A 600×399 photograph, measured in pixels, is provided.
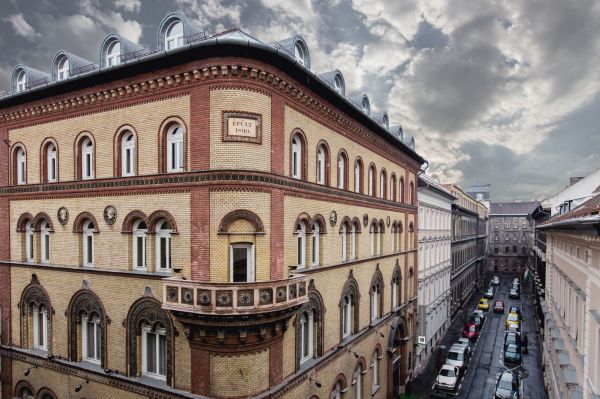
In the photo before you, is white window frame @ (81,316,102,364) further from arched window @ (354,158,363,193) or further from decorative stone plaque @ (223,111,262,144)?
arched window @ (354,158,363,193)

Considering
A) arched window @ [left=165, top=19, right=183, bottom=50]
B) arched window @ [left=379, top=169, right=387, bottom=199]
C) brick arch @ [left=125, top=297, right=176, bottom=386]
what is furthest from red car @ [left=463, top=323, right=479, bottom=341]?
arched window @ [left=165, top=19, right=183, bottom=50]

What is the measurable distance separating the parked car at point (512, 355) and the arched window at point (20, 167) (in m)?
39.7

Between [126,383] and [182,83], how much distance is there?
37.9 feet

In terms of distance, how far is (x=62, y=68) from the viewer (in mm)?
17688

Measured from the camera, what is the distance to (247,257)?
45.4ft

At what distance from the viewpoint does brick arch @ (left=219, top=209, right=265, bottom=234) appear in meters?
13.2

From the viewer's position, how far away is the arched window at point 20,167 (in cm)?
1931

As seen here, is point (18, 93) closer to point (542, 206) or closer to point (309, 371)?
point (309, 371)

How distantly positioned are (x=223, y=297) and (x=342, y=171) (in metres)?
9.95

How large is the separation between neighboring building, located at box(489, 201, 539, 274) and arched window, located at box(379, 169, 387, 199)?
89.7 meters

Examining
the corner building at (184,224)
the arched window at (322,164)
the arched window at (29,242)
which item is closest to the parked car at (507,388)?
the corner building at (184,224)

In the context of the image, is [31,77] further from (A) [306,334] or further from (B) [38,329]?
(A) [306,334]

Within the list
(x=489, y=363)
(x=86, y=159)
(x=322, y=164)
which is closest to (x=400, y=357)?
(x=489, y=363)

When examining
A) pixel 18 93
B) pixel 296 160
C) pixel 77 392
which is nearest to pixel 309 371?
pixel 296 160
